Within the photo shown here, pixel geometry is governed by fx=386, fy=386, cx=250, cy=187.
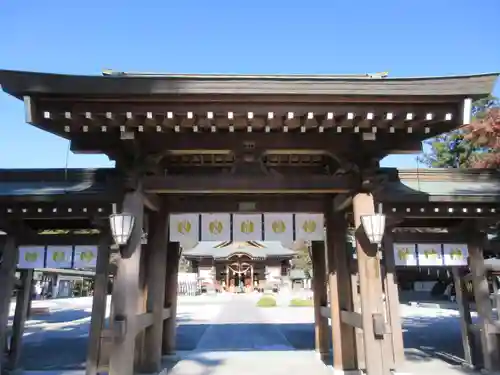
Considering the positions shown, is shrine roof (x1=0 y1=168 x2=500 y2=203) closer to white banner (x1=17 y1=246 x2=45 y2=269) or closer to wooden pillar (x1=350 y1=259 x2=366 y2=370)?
white banner (x1=17 y1=246 x2=45 y2=269)

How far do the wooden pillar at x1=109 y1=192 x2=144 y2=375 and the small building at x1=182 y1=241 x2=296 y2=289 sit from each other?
116ft

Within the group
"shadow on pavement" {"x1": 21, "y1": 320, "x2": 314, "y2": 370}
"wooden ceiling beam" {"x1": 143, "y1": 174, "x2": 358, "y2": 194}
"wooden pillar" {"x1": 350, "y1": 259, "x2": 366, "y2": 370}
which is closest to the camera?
"wooden ceiling beam" {"x1": 143, "y1": 174, "x2": 358, "y2": 194}

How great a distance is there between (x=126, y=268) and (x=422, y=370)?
638 cm

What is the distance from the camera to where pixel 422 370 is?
25.9 feet

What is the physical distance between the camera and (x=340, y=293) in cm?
716

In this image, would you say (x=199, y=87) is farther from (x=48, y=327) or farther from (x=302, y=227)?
(x=48, y=327)

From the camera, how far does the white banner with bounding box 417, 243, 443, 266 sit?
816 cm

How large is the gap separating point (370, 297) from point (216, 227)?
3.36 m

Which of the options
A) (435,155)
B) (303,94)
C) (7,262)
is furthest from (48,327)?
(435,155)

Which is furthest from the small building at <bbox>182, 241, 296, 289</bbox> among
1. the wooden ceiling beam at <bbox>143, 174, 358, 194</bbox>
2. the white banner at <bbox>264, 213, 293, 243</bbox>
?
the wooden ceiling beam at <bbox>143, 174, 358, 194</bbox>

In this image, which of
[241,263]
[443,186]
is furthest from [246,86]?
[241,263]

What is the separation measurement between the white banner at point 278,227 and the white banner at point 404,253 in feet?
7.83

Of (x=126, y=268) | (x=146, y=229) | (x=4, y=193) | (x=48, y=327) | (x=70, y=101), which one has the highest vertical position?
(x=70, y=101)

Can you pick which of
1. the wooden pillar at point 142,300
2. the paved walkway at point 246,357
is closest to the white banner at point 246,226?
the wooden pillar at point 142,300
